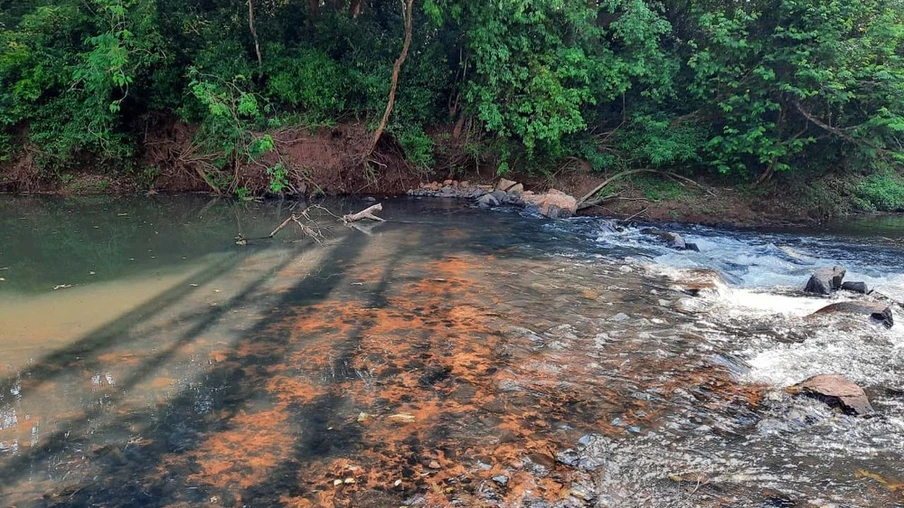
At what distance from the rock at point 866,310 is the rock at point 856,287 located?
106 centimetres

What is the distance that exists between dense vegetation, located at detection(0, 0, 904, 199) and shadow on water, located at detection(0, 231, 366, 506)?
8.45 m

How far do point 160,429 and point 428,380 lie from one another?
194 centimetres

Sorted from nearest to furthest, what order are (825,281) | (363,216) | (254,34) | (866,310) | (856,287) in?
(866,310) < (825,281) < (856,287) < (363,216) < (254,34)

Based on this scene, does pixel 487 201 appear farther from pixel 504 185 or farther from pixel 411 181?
pixel 411 181

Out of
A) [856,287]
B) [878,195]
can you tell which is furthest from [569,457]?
[878,195]

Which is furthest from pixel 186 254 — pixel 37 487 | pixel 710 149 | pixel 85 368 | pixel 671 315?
pixel 710 149

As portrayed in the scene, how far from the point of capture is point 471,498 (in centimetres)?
342

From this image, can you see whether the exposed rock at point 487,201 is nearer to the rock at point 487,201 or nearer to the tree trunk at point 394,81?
the rock at point 487,201

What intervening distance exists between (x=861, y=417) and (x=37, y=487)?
535 cm

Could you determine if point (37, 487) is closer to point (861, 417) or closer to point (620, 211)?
point (861, 417)

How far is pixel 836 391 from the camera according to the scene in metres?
4.52

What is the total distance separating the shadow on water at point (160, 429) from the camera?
3.44 metres

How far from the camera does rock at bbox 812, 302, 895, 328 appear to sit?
6314mm

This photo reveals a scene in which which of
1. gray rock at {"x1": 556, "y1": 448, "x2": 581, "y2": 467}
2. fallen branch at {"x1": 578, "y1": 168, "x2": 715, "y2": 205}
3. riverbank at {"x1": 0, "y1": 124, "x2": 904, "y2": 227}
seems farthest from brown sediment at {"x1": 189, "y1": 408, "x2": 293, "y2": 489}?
fallen branch at {"x1": 578, "y1": 168, "x2": 715, "y2": 205}
